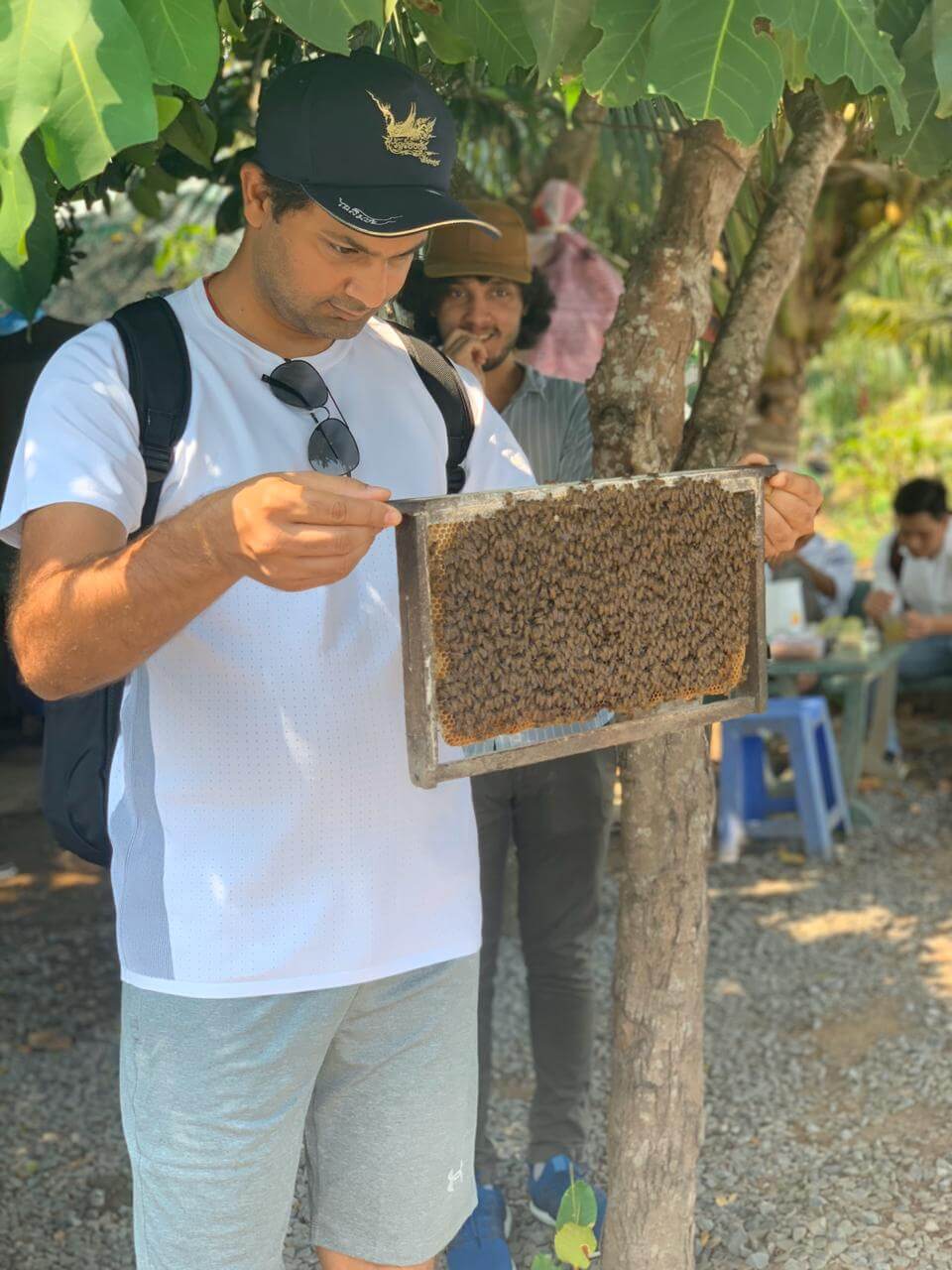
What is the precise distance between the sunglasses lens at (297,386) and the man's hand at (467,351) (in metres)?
1.37

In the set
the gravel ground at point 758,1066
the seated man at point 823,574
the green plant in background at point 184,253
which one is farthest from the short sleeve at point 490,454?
the seated man at point 823,574

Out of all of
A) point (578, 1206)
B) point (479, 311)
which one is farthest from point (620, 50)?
point (578, 1206)

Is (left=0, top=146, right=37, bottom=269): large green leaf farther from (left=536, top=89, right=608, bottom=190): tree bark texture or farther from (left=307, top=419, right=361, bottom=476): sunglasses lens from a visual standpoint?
(left=536, top=89, right=608, bottom=190): tree bark texture

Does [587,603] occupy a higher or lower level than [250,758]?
higher

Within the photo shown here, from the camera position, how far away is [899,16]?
221cm

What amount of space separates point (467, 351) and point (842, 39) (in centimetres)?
170

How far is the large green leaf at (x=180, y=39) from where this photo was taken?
1771 millimetres

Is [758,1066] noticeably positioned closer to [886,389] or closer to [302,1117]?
[302,1117]

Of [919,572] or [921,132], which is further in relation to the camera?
[919,572]

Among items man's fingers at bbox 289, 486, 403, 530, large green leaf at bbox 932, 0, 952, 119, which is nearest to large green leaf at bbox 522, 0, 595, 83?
large green leaf at bbox 932, 0, 952, 119

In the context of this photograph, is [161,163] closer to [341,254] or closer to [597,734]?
[341,254]

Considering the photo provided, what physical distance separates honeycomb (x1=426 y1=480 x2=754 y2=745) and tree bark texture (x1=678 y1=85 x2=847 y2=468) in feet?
1.92

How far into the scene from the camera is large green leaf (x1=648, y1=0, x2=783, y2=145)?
1.94m

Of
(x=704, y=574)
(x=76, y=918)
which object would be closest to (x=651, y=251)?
(x=704, y=574)
